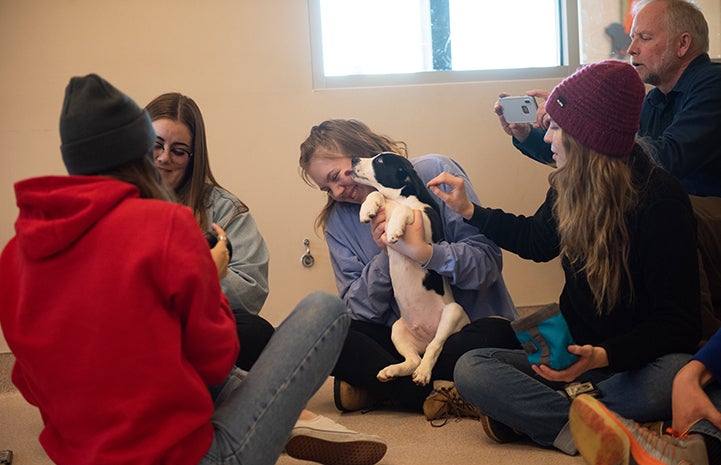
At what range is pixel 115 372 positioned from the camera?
3.80 ft

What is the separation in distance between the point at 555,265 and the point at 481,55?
42.3 inches

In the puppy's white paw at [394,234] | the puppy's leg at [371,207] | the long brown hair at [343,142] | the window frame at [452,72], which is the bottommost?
the puppy's white paw at [394,234]

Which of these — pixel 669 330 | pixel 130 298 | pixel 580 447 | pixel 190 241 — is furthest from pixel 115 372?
pixel 669 330

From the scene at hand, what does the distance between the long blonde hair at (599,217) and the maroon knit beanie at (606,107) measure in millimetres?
31

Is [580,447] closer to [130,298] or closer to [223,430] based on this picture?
[223,430]

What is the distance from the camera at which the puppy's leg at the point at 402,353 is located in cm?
229

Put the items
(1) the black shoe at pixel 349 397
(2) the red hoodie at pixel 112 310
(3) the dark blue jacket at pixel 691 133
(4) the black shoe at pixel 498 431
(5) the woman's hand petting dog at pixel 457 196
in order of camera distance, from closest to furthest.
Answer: (2) the red hoodie at pixel 112 310 < (4) the black shoe at pixel 498 431 < (5) the woman's hand petting dog at pixel 457 196 < (1) the black shoe at pixel 349 397 < (3) the dark blue jacket at pixel 691 133

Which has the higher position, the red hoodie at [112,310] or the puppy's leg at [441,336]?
the red hoodie at [112,310]

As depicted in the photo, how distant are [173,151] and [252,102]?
1.50 m

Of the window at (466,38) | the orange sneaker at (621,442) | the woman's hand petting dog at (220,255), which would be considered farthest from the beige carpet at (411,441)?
the window at (466,38)

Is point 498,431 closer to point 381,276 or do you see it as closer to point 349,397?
point 349,397

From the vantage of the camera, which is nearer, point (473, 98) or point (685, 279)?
point (685, 279)

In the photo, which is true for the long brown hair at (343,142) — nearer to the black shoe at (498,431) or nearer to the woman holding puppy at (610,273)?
the woman holding puppy at (610,273)

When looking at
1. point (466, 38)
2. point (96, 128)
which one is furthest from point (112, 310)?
point (466, 38)
